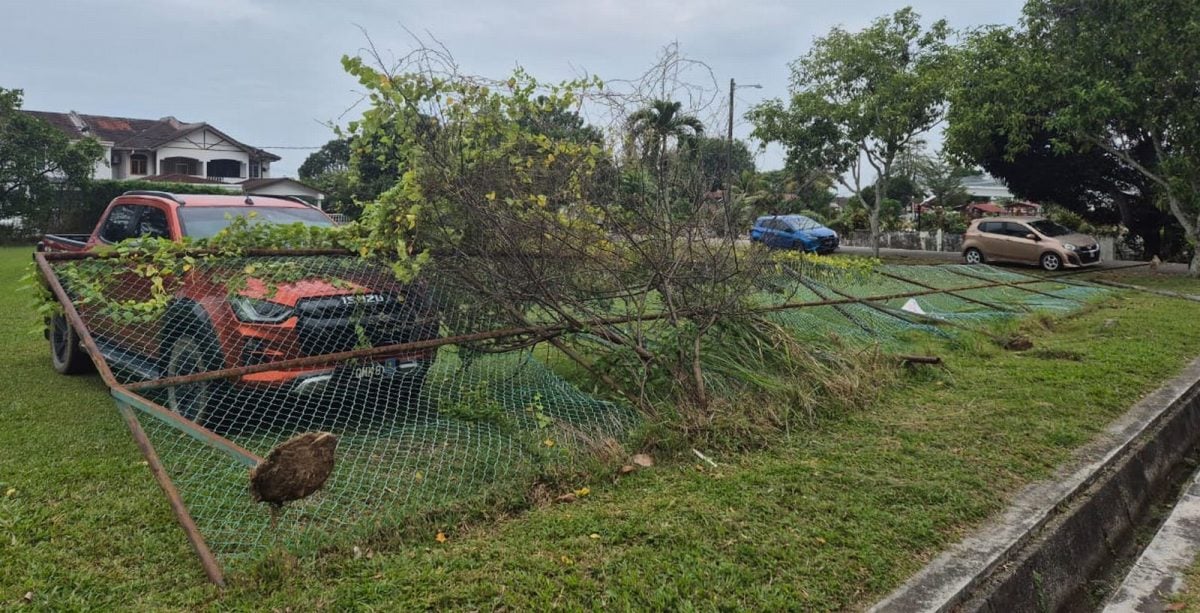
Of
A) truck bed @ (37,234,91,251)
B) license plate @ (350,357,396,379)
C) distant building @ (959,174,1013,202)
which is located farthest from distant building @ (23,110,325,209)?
distant building @ (959,174,1013,202)

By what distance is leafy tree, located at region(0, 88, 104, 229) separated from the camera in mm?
25891

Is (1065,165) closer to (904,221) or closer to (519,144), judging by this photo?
(904,221)

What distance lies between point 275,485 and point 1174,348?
8.56 metres

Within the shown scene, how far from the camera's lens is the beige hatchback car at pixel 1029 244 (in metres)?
18.6

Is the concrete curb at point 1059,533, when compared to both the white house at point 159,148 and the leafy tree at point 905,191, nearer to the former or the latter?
the white house at point 159,148

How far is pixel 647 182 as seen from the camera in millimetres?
5059

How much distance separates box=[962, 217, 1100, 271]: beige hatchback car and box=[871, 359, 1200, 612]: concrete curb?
15513 millimetres

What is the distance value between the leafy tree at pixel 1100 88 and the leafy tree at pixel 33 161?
30674 mm

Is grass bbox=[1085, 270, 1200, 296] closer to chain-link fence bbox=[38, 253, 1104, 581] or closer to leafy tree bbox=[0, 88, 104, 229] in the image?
chain-link fence bbox=[38, 253, 1104, 581]

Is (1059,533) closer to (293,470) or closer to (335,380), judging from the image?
(293,470)

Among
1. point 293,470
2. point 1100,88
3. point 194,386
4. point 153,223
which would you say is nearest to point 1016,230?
point 1100,88

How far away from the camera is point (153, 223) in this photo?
6.02 m

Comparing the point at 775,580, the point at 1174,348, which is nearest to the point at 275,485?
the point at 775,580

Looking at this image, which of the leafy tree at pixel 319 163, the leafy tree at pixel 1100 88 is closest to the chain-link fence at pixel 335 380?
the leafy tree at pixel 1100 88
